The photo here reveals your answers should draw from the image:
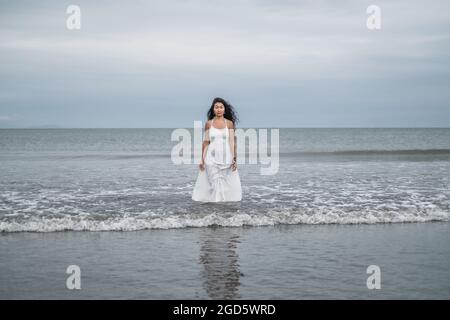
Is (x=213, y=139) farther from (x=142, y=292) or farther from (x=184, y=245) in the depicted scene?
(x=142, y=292)

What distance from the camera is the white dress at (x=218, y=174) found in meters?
11.3

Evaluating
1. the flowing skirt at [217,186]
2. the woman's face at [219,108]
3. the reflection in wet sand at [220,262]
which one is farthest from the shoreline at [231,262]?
the woman's face at [219,108]

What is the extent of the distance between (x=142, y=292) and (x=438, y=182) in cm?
1371

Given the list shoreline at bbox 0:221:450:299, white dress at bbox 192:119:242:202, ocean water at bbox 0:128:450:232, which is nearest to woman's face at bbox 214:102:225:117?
white dress at bbox 192:119:242:202

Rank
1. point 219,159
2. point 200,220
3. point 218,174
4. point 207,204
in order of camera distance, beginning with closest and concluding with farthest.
Answer: point 200,220 → point 219,159 → point 218,174 → point 207,204

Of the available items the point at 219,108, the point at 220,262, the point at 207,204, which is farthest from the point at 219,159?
the point at 220,262

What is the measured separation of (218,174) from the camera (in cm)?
1160

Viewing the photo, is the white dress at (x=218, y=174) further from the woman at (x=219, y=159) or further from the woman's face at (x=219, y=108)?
the woman's face at (x=219, y=108)

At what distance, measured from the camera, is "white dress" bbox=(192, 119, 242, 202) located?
37.1 ft

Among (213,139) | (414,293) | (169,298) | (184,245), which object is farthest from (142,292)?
(213,139)

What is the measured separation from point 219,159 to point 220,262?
4373mm

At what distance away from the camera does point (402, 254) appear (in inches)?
308

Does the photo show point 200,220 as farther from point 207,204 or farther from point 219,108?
point 219,108

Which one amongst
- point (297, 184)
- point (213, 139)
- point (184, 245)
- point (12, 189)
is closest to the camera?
point (184, 245)
